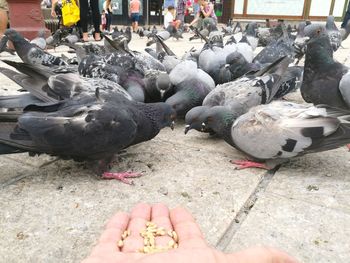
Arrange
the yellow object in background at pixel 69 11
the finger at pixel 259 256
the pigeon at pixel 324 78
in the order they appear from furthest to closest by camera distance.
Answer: the yellow object in background at pixel 69 11, the pigeon at pixel 324 78, the finger at pixel 259 256

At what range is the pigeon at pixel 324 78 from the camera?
13.8 feet

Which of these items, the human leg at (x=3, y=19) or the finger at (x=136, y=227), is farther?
the human leg at (x=3, y=19)

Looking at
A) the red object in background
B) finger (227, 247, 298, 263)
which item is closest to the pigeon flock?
finger (227, 247, 298, 263)

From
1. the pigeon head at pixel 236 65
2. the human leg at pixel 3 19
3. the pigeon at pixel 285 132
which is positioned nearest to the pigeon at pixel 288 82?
the pigeon head at pixel 236 65

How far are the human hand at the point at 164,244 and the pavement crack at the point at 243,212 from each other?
416 millimetres

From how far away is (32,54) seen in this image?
21.2ft

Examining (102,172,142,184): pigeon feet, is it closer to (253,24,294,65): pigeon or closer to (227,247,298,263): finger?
(227,247,298,263): finger

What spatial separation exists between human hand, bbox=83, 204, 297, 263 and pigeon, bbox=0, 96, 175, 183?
95 cm

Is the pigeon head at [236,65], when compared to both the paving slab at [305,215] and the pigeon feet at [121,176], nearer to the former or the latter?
the paving slab at [305,215]

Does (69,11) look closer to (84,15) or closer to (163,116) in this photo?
(84,15)

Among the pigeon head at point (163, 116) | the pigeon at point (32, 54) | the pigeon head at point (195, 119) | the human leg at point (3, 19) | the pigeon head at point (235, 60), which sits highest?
the human leg at point (3, 19)

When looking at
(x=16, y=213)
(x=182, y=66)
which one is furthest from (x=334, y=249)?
(x=182, y=66)

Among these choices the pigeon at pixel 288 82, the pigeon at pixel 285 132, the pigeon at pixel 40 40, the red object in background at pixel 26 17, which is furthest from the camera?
the red object in background at pixel 26 17

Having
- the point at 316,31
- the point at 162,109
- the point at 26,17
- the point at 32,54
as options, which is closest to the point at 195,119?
the point at 162,109
